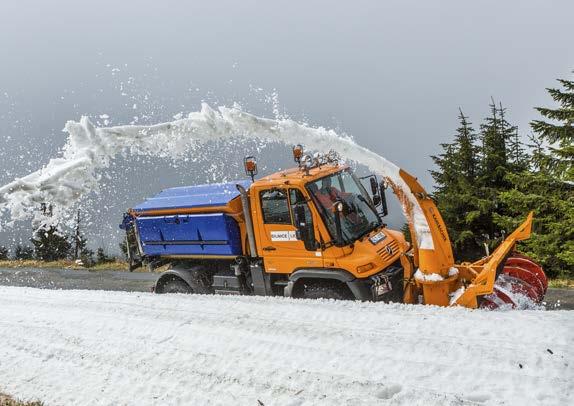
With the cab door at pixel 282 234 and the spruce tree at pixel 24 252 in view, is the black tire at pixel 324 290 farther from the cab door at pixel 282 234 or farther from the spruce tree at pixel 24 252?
the spruce tree at pixel 24 252

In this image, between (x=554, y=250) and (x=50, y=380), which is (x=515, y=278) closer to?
(x=50, y=380)

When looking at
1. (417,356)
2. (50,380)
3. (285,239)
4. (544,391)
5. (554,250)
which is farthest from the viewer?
(554,250)

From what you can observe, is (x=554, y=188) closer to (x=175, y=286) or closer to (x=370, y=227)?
(x=370, y=227)

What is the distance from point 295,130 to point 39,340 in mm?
5365

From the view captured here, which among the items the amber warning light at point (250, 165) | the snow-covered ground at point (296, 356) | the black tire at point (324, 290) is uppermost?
the amber warning light at point (250, 165)

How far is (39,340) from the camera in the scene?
781 cm

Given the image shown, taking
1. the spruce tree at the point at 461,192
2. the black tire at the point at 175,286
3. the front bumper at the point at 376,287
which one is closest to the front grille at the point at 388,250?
the front bumper at the point at 376,287

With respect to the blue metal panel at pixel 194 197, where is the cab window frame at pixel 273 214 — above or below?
below

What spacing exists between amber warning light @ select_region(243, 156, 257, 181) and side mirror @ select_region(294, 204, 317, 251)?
4.40 feet

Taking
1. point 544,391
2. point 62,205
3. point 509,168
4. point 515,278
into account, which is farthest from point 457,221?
point 544,391

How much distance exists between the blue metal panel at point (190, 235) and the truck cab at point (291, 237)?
0.8 inches

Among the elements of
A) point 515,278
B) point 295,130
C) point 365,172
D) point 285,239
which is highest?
point 295,130

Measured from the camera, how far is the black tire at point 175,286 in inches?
405

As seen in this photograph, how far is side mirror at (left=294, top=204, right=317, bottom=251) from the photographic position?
807 centimetres
